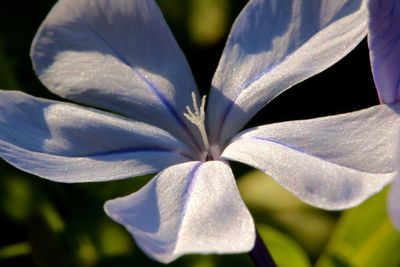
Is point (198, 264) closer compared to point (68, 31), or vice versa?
point (68, 31)

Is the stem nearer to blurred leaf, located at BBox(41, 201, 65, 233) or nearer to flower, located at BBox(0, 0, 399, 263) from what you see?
flower, located at BBox(0, 0, 399, 263)

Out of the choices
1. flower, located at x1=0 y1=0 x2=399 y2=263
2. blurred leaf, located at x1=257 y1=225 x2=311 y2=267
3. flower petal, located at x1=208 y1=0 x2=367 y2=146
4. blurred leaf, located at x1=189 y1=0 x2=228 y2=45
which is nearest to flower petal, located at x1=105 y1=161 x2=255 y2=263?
flower, located at x1=0 y1=0 x2=399 y2=263

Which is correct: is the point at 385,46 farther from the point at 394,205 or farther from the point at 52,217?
the point at 52,217

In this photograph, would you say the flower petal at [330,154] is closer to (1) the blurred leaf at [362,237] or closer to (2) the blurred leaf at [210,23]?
(1) the blurred leaf at [362,237]

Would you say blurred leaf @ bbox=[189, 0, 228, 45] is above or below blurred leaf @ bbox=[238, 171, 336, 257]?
above

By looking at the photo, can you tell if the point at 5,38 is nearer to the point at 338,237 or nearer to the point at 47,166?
the point at 47,166

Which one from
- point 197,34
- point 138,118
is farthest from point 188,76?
point 197,34
